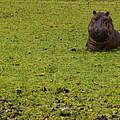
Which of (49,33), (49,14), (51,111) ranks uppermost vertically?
(49,14)

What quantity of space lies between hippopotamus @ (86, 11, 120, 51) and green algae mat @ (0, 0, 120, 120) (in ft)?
0.66

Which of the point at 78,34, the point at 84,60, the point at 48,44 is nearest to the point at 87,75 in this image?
the point at 84,60

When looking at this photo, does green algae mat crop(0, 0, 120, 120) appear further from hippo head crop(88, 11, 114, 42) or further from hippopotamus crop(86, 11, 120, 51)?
hippo head crop(88, 11, 114, 42)

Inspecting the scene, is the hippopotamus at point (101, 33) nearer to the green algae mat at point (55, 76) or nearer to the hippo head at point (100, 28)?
the hippo head at point (100, 28)

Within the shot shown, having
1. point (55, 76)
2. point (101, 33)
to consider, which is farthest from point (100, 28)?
point (55, 76)

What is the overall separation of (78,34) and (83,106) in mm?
6299

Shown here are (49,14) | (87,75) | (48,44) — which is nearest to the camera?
(87,75)

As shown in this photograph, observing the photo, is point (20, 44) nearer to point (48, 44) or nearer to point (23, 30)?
point (48, 44)

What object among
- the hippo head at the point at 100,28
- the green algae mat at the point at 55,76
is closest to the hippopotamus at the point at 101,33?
the hippo head at the point at 100,28

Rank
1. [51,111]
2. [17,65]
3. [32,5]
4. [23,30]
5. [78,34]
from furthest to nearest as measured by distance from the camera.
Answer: [32,5], [23,30], [78,34], [17,65], [51,111]

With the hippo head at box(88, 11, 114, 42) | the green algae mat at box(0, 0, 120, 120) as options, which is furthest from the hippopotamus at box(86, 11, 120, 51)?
the green algae mat at box(0, 0, 120, 120)

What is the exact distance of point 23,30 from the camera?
38.0 feet

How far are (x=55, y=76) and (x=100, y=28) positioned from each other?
2009 mm

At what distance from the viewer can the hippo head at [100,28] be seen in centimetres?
745
